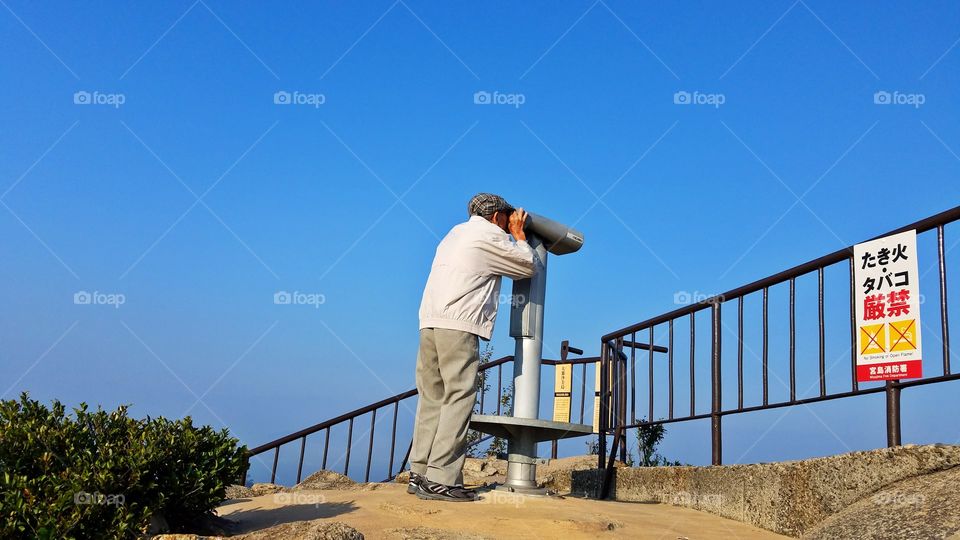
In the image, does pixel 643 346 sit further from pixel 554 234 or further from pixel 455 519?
pixel 455 519

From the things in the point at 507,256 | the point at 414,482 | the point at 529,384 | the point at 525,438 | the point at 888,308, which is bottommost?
the point at 414,482

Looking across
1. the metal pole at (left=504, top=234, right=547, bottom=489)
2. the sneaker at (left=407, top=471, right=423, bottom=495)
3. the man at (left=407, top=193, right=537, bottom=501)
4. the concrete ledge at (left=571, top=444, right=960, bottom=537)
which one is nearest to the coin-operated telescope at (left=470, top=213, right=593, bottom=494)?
the metal pole at (left=504, top=234, right=547, bottom=489)

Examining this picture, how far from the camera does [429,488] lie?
454 centimetres

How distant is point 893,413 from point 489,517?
201 cm

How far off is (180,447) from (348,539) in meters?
1.02

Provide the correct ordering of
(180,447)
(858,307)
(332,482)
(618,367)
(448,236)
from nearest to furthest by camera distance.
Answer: (180,447) → (858,307) → (448,236) → (618,367) → (332,482)

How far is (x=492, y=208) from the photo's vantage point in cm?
503

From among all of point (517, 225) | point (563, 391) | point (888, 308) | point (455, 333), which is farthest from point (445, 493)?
point (563, 391)

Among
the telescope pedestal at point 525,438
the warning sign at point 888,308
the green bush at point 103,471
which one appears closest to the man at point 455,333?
the telescope pedestal at point 525,438

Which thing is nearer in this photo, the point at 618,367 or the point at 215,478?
the point at 215,478

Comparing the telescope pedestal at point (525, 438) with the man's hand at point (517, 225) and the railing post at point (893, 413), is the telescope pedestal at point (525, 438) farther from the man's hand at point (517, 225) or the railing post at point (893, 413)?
the railing post at point (893, 413)

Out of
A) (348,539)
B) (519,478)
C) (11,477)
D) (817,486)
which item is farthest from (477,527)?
(11,477)

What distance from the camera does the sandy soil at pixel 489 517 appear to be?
378 centimetres

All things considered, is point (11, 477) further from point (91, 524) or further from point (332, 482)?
point (332, 482)
